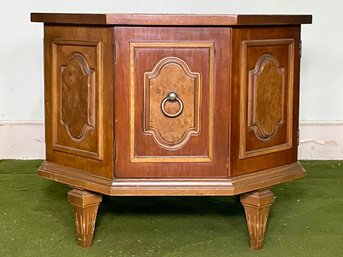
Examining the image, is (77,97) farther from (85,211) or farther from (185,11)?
(185,11)

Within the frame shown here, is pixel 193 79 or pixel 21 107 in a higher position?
pixel 193 79

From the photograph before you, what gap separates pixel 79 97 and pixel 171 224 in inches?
19.4

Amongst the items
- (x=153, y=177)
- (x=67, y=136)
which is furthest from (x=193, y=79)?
(x=67, y=136)

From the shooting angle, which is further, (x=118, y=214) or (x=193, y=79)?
(x=118, y=214)

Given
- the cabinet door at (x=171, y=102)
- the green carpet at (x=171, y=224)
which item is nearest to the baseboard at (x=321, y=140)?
the green carpet at (x=171, y=224)

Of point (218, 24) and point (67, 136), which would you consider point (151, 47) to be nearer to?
point (218, 24)

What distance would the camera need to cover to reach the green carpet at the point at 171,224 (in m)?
1.85

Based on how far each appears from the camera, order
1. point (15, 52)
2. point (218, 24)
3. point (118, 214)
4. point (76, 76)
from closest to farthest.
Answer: point (218, 24) < point (76, 76) < point (118, 214) < point (15, 52)

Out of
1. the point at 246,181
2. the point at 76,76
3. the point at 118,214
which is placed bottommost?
the point at 118,214

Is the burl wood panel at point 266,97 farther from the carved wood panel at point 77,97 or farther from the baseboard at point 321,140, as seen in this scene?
the baseboard at point 321,140

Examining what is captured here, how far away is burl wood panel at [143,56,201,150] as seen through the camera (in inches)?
66.6

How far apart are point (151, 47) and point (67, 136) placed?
1.13 feet

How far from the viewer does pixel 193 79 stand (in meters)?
1.70

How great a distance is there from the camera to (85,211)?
1819 millimetres
